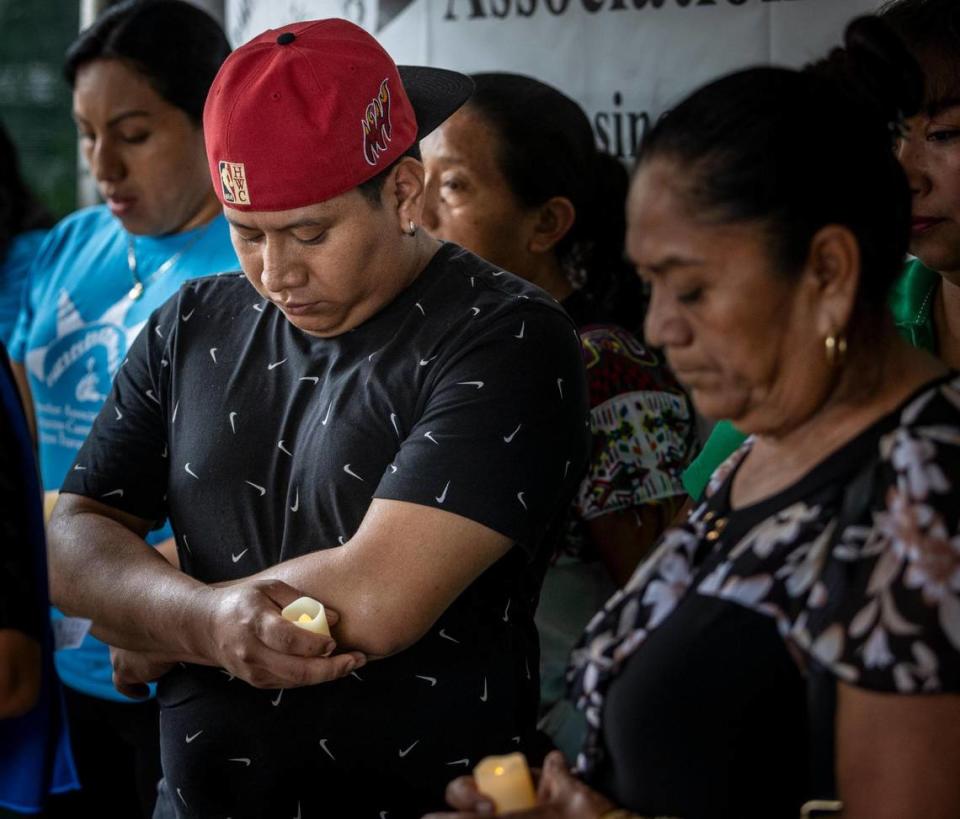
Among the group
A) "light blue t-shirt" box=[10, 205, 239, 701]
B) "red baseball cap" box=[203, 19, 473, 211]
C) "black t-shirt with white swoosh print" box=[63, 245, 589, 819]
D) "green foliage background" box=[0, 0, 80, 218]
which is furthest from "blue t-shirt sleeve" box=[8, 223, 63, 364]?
"green foliage background" box=[0, 0, 80, 218]

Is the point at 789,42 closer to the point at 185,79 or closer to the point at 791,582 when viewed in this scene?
the point at 185,79

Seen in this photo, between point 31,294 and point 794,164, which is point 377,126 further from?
point 31,294

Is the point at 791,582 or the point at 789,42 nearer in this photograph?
the point at 791,582

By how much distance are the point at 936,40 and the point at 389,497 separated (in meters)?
1.15

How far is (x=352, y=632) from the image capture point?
1.84m

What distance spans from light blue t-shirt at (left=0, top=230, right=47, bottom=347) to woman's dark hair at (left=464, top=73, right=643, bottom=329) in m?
1.29

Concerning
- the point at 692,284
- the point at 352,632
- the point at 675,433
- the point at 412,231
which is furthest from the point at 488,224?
the point at 692,284

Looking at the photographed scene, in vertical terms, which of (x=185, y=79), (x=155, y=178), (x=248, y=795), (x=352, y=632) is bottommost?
(x=248, y=795)

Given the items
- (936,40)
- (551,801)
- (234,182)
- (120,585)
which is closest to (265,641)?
(120,585)

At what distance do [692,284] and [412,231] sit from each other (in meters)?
0.74

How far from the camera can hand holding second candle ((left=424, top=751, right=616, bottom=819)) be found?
1.49 m

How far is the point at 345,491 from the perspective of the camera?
1950 millimetres

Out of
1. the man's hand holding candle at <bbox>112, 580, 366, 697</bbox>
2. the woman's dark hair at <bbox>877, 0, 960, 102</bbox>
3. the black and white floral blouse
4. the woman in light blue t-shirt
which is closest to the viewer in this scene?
the black and white floral blouse

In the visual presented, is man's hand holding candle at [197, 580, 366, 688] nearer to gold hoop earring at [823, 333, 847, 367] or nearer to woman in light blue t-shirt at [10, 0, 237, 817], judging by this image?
gold hoop earring at [823, 333, 847, 367]
